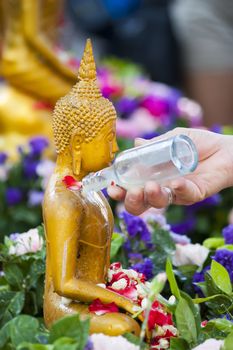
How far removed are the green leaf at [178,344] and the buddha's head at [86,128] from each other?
0.29 meters

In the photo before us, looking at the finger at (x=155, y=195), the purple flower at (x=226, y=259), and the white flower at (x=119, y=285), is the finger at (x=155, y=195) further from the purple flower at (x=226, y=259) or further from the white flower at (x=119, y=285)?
the purple flower at (x=226, y=259)

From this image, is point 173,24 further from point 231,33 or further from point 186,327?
point 186,327

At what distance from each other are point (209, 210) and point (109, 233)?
155 cm

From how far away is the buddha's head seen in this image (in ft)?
4.24

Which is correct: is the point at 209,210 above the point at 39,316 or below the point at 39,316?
above

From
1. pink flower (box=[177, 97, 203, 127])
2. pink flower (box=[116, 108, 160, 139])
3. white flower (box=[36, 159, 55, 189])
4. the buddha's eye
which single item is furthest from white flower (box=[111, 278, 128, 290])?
pink flower (box=[177, 97, 203, 127])

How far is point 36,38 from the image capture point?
324 centimetres

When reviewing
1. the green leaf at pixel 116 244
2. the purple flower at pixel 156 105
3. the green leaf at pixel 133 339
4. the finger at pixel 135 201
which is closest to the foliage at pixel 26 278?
the green leaf at pixel 116 244

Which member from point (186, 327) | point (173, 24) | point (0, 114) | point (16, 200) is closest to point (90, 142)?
point (186, 327)

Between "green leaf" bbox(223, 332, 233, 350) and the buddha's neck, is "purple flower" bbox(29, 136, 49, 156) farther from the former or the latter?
"green leaf" bbox(223, 332, 233, 350)

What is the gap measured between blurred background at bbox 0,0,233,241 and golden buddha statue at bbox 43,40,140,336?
1149mm

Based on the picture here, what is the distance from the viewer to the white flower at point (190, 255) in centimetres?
167

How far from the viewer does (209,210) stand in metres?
2.87

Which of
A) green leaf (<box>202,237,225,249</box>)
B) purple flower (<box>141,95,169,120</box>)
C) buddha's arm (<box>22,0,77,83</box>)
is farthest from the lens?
purple flower (<box>141,95,169,120</box>)
